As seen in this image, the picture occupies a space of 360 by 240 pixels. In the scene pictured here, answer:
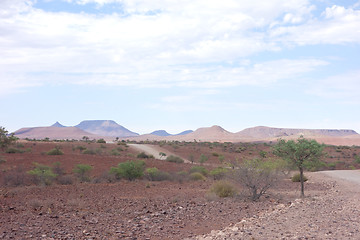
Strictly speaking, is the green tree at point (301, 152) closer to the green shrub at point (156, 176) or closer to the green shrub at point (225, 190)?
the green shrub at point (225, 190)

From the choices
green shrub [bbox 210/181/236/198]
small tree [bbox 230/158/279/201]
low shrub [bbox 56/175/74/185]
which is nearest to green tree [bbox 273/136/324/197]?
small tree [bbox 230/158/279/201]

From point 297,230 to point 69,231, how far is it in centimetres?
668

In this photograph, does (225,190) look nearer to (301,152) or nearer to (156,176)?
(301,152)

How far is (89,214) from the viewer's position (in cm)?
1388

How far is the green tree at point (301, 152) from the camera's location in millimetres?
18438

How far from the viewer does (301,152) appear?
18609mm

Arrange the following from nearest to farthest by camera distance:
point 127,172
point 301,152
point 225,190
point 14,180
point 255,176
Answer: point 255,176, point 301,152, point 225,190, point 14,180, point 127,172

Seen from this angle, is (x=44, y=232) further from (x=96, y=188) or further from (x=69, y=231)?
(x=96, y=188)

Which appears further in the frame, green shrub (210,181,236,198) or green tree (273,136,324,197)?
green shrub (210,181,236,198)

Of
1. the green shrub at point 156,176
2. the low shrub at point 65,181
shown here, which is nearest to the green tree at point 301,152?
the green shrub at point 156,176

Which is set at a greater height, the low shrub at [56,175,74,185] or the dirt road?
the dirt road

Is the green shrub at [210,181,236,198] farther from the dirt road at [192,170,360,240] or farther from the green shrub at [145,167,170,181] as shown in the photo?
the green shrub at [145,167,170,181]

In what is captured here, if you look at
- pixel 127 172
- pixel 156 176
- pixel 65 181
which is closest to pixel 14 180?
pixel 65 181

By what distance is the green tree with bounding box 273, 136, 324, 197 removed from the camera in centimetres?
1844
